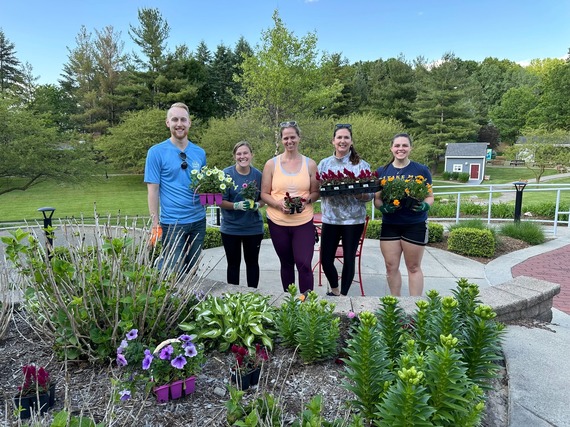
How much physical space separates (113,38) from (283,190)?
35453 millimetres

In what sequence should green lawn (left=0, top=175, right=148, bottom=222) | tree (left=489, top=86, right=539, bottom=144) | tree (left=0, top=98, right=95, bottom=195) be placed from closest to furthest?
tree (left=0, top=98, right=95, bottom=195) → green lawn (left=0, top=175, right=148, bottom=222) → tree (left=489, top=86, right=539, bottom=144)

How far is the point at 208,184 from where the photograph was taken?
282cm

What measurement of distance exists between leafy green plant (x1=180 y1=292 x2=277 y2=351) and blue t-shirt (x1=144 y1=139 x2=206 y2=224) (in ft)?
2.78

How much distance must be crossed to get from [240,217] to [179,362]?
1.76 meters

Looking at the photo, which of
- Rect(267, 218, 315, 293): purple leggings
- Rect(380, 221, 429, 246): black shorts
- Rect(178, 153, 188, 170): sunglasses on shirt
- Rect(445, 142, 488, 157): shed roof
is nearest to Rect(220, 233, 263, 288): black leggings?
Rect(267, 218, 315, 293): purple leggings

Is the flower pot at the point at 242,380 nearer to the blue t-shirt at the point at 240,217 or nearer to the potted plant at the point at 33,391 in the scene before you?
the potted plant at the point at 33,391

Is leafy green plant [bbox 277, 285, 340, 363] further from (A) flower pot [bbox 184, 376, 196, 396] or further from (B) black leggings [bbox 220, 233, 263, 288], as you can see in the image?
(B) black leggings [bbox 220, 233, 263, 288]

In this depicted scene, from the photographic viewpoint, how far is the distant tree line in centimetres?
1485

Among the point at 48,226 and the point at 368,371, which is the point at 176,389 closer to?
the point at 368,371

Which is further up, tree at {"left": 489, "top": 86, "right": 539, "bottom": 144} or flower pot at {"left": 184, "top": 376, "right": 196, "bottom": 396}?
tree at {"left": 489, "top": 86, "right": 539, "bottom": 144}

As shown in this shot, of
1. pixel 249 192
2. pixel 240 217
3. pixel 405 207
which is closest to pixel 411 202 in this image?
pixel 405 207

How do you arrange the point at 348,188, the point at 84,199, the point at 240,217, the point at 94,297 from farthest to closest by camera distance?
1. the point at 84,199
2. the point at 240,217
3. the point at 348,188
4. the point at 94,297

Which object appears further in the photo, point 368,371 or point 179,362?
point 179,362

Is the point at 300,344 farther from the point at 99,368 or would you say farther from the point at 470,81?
the point at 470,81
